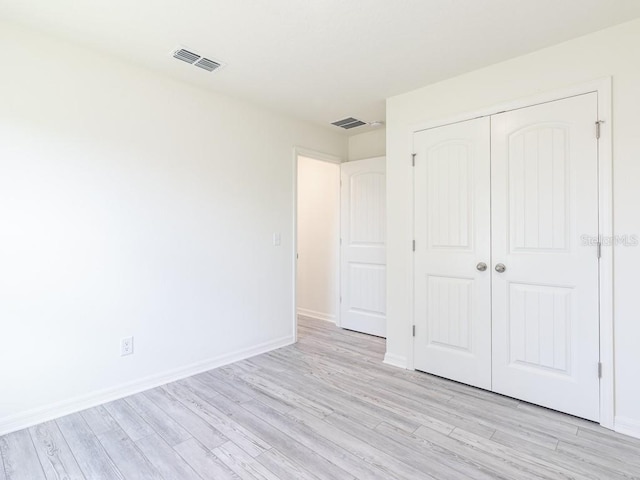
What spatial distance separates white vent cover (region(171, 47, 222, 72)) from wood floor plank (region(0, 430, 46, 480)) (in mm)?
2559

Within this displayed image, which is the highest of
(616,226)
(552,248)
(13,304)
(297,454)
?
(616,226)

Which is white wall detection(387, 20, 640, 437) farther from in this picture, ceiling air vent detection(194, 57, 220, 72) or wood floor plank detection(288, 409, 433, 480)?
ceiling air vent detection(194, 57, 220, 72)

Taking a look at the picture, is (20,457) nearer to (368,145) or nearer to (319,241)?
(319,241)

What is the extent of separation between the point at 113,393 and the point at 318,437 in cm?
153

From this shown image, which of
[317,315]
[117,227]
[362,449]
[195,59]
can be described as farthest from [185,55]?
[317,315]

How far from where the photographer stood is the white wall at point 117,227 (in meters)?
2.08

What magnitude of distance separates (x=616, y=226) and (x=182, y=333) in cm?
315

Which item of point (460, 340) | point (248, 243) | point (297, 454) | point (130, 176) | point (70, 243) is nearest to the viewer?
point (297, 454)

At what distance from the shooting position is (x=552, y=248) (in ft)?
7.50

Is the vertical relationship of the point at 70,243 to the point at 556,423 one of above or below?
above

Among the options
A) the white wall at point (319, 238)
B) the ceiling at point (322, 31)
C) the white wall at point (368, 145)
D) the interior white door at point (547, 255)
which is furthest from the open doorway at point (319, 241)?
the interior white door at point (547, 255)

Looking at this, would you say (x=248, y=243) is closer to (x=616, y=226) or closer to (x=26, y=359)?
(x=26, y=359)

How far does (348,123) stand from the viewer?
384cm

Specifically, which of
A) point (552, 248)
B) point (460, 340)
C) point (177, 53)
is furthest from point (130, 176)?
point (552, 248)
